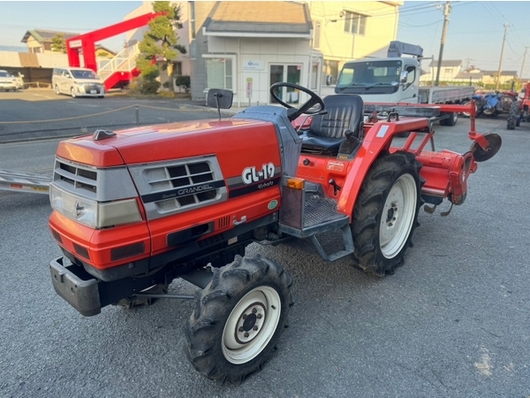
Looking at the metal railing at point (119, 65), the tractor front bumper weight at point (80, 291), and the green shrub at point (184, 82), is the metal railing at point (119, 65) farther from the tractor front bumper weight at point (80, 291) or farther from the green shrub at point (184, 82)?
the tractor front bumper weight at point (80, 291)

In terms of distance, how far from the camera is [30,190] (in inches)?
169

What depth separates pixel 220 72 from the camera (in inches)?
714

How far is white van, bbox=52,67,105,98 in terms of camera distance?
20.7m

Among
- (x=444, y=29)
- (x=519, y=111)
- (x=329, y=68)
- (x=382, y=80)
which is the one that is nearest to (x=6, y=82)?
(x=329, y=68)

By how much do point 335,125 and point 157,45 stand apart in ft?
75.9

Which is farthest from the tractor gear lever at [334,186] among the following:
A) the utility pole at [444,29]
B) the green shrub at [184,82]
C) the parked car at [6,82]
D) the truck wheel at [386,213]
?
the parked car at [6,82]

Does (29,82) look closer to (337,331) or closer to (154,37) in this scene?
(154,37)

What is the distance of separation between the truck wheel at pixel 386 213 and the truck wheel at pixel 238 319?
0.93 meters

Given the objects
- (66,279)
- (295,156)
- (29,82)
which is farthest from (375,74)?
(29,82)

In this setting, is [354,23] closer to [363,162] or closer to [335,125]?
[335,125]

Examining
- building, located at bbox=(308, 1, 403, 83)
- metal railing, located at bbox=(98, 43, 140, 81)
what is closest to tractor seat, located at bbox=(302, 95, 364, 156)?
building, located at bbox=(308, 1, 403, 83)

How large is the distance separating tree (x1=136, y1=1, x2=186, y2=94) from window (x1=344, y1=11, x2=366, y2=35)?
10552 millimetres

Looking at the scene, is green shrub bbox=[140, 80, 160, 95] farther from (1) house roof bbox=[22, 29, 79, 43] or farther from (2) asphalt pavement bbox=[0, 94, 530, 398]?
(1) house roof bbox=[22, 29, 79, 43]

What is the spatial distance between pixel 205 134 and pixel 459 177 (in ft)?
8.92
